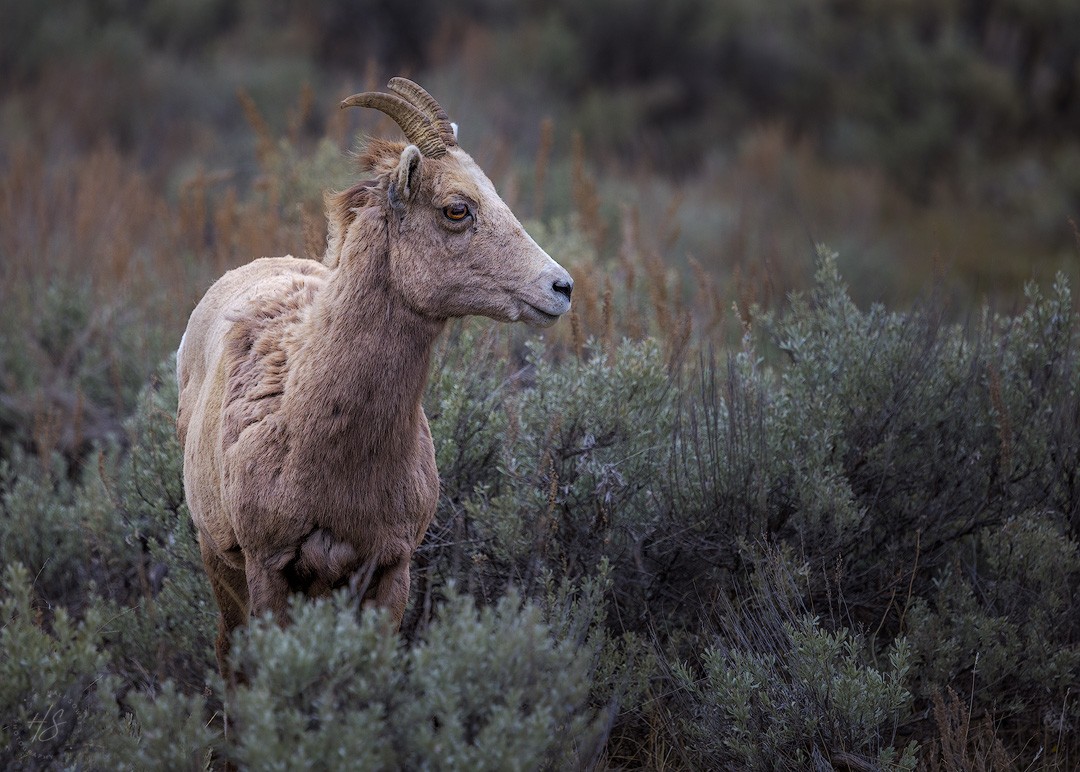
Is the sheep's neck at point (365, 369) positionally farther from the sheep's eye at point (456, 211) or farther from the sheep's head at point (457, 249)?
the sheep's eye at point (456, 211)

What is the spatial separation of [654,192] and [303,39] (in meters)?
8.84

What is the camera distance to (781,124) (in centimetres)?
1758

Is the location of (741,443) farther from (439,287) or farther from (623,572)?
(439,287)

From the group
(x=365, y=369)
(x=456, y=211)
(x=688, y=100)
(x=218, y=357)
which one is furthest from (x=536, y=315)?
(x=688, y=100)

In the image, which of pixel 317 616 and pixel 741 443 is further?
pixel 741 443

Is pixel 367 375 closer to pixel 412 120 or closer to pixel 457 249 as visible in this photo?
pixel 457 249

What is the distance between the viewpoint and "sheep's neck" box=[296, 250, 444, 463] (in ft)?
12.4

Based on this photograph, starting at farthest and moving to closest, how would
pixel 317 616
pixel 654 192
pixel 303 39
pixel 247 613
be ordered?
pixel 303 39 → pixel 654 192 → pixel 247 613 → pixel 317 616

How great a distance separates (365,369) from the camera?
3822 millimetres

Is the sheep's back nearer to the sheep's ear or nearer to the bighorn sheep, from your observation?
the bighorn sheep

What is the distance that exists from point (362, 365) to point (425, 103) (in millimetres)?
1102

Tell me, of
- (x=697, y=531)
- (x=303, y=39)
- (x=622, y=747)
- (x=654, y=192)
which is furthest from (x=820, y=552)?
(x=303, y=39)

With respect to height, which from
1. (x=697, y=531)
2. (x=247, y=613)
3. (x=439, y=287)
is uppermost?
(x=439, y=287)

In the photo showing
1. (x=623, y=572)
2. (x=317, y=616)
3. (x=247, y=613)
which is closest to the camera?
(x=317, y=616)
